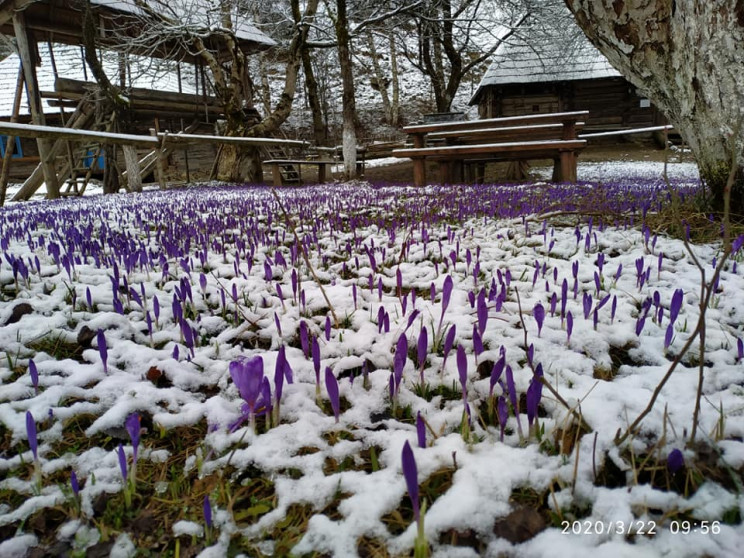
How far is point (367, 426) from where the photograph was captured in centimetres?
138

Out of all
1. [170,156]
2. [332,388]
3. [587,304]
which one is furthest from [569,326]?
[170,156]

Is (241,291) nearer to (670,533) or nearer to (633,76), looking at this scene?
(670,533)

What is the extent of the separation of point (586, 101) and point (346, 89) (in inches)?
708

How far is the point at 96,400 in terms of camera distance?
1.56 m

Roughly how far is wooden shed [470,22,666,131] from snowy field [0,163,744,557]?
83.3 feet

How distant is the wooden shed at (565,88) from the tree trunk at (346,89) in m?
13.0

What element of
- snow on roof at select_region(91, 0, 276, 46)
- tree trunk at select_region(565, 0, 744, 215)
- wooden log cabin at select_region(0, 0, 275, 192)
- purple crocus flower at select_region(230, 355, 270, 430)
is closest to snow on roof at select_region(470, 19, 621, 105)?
wooden log cabin at select_region(0, 0, 275, 192)

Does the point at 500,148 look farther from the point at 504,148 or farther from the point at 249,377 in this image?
the point at 249,377

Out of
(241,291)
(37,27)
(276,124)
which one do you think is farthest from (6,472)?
(37,27)

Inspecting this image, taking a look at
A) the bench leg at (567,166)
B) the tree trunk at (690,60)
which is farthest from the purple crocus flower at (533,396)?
the bench leg at (567,166)

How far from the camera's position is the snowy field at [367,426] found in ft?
3.19

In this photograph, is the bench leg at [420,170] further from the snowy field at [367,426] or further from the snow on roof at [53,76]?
the snow on roof at [53,76]

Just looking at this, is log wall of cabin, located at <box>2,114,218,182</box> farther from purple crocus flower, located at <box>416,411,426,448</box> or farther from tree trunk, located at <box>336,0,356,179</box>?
purple crocus flower, located at <box>416,411,426,448</box>

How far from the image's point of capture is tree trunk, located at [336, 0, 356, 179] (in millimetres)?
13543
